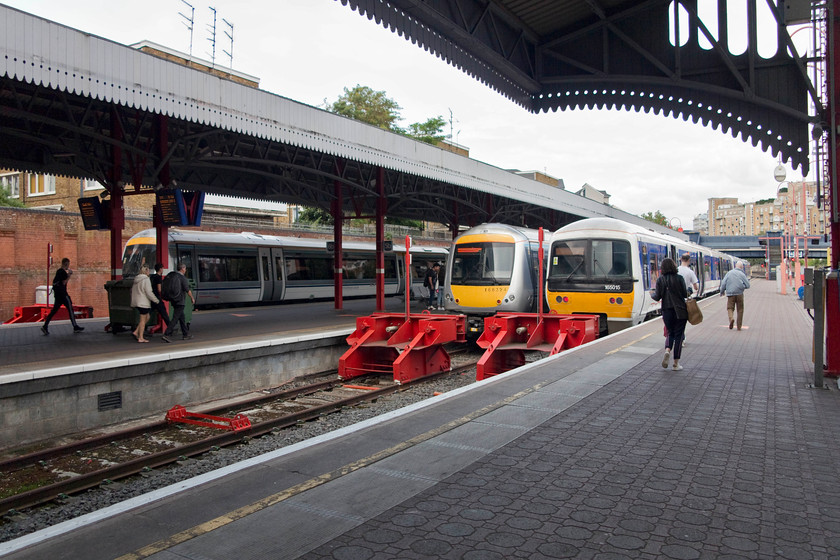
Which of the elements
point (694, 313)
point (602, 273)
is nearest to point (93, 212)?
point (602, 273)

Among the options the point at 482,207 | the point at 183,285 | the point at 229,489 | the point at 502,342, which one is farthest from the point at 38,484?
the point at 482,207

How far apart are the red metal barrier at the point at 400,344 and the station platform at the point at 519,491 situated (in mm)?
4972

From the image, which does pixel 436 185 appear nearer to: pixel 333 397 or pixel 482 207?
pixel 482 207

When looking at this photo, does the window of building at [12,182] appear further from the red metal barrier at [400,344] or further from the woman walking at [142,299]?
the red metal barrier at [400,344]

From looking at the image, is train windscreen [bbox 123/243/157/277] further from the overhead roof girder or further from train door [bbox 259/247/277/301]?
the overhead roof girder

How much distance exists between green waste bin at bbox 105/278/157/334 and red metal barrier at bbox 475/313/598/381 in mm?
6912

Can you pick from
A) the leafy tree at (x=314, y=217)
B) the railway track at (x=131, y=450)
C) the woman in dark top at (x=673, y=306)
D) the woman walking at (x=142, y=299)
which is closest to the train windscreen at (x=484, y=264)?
the railway track at (x=131, y=450)

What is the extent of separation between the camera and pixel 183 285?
39.1 feet

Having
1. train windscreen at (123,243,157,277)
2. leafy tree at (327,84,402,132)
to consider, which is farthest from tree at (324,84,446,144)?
train windscreen at (123,243,157,277)

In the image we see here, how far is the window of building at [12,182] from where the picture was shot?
4281 cm

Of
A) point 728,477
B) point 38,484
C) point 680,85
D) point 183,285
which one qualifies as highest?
point 680,85

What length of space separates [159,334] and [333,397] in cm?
476

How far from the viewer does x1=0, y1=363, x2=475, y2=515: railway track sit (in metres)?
5.94

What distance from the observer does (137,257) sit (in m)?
20.0
